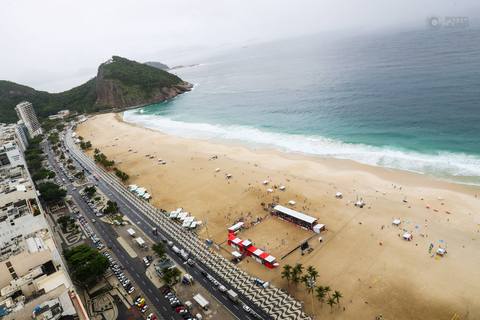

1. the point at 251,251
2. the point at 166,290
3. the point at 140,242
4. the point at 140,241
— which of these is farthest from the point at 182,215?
the point at 166,290

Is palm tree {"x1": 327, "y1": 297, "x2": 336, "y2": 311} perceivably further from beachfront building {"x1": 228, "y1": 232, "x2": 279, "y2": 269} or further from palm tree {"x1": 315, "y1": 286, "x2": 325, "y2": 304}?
beachfront building {"x1": 228, "y1": 232, "x2": 279, "y2": 269}

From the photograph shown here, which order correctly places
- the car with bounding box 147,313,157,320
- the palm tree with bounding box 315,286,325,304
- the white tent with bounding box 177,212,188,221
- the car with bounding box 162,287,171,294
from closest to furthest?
1. the palm tree with bounding box 315,286,325,304
2. the car with bounding box 147,313,157,320
3. the car with bounding box 162,287,171,294
4. the white tent with bounding box 177,212,188,221

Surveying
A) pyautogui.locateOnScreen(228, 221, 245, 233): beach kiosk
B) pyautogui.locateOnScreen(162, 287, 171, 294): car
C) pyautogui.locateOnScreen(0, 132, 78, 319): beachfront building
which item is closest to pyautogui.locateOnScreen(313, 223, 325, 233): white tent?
pyautogui.locateOnScreen(228, 221, 245, 233): beach kiosk

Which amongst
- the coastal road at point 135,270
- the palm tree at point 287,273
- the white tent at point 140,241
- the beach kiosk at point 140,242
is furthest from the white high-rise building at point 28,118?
the palm tree at point 287,273

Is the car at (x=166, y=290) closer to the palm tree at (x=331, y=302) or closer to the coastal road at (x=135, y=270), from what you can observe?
the coastal road at (x=135, y=270)

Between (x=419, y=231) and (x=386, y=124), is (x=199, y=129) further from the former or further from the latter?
(x=419, y=231)

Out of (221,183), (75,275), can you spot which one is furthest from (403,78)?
(75,275)

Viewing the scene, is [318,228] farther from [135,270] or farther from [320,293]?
[135,270]
